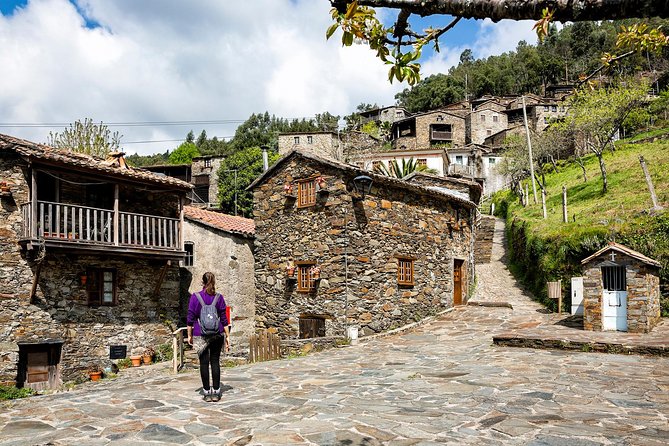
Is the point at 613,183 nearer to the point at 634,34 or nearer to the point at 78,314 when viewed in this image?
the point at 78,314

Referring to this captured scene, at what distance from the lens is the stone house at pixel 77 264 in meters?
13.3

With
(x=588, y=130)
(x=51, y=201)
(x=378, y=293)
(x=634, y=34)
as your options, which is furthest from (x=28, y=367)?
(x=588, y=130)

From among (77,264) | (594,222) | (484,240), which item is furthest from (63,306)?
(484,240)

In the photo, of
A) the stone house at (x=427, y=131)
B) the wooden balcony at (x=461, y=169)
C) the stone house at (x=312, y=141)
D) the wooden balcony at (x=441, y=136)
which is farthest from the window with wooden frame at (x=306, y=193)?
the wooden balcony at (x=441, y=136)

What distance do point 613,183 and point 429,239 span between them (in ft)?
46.7

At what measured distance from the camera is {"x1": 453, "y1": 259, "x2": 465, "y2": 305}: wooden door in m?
18.1

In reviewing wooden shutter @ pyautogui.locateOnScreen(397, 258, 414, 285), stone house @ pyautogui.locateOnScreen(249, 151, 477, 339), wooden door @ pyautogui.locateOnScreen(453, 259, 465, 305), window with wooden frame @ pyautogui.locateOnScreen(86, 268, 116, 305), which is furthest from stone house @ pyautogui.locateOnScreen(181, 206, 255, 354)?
wooden door @ pyautogui.locateOnScreen(453, 259, 465, 305)

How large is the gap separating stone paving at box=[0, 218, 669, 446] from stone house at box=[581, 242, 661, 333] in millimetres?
2232

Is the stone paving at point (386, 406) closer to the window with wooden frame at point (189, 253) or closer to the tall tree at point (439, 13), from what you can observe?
the tall tree at point (439, 13)

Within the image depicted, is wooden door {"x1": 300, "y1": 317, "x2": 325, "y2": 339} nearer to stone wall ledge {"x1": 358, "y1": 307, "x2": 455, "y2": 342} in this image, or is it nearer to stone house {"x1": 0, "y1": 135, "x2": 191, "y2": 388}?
stone wall ledge {"x1": 358, "y1": 307, "x2": 455, "y2": 342}

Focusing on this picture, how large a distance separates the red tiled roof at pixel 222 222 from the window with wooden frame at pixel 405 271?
521 cm

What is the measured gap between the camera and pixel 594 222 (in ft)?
58.4

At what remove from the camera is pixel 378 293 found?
14523 mm

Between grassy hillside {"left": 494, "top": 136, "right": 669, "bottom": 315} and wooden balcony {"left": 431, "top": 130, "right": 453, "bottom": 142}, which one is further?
wooden balcony {"left": 431, "top": 130, "right": 453, "bottom": 142}
